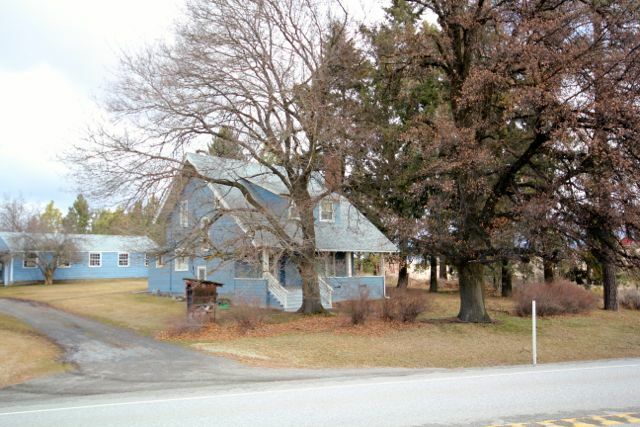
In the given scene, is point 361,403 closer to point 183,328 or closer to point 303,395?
point 303,395

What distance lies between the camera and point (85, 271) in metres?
50.2

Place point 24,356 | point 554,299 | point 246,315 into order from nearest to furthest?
Result: point 24,356, point 246,315, point 554,299

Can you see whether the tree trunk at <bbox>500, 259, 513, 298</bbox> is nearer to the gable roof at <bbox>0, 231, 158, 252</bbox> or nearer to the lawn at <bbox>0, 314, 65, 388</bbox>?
the gable roof at <bbox>0, 231, 158, 252</bbox>

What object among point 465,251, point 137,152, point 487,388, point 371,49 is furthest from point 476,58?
point 487,388

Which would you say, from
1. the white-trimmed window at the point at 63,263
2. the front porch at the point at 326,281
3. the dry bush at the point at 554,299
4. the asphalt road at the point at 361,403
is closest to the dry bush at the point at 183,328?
the front porch at the point at 326,281

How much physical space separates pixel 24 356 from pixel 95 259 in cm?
3838

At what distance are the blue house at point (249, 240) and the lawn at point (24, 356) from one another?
5275 mm

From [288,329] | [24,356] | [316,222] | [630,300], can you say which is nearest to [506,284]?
[630,300]

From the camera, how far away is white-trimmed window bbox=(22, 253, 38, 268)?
46.7 m

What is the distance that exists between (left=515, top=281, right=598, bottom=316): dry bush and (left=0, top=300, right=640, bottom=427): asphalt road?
10.9 metres

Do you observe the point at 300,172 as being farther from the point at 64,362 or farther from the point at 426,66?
the point at 64,362

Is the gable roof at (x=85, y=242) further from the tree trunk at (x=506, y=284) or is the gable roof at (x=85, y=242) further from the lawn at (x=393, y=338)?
the tree trunk at (x=506, y=284)

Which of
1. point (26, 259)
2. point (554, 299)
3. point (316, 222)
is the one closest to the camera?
point (554, 299)

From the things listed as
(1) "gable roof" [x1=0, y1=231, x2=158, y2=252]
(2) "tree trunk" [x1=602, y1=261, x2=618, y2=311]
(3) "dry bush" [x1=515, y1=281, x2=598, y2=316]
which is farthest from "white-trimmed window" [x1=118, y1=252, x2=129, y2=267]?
(2) "tree trunk" [x1=602, y1=261, x2=618, y2=311]
